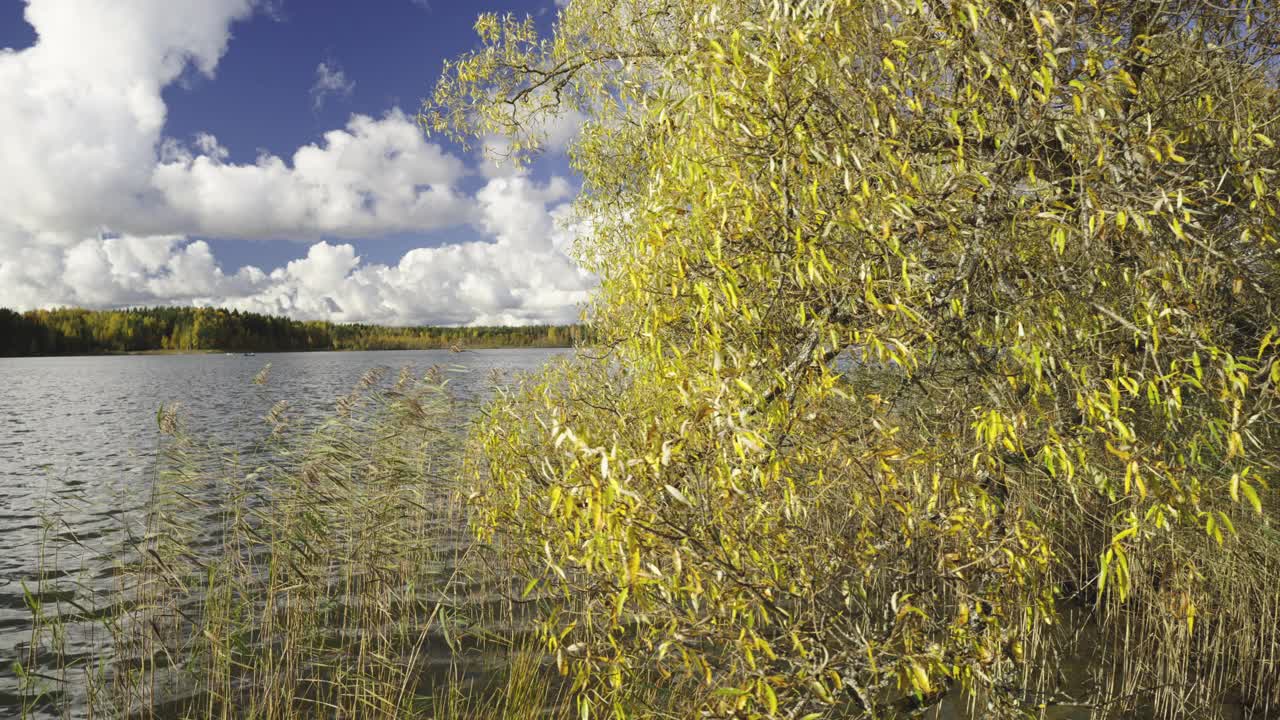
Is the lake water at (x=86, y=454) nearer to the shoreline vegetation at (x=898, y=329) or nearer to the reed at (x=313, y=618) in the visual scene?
the reed at (x=313, y=618)

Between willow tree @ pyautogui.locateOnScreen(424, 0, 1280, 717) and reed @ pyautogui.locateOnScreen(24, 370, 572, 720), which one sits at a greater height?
willow tree @ pyautogui.locateOnScreen(424, 0, 1280, 717)

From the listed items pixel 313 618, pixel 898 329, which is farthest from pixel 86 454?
pixel 898 329

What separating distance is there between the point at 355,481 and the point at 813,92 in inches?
261

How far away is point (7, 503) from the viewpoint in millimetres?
13500

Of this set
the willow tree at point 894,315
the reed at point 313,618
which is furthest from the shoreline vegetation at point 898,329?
the reed at point 313,618

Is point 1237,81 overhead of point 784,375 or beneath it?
overhead

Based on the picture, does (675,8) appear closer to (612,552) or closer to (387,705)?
(612,552)

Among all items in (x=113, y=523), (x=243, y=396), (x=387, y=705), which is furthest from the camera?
(x=243, y=396)

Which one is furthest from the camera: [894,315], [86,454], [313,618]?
[86,454]

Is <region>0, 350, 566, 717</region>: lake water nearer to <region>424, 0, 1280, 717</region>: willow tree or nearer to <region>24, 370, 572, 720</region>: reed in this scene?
<region>24, 370, 572, 720</region>: reed

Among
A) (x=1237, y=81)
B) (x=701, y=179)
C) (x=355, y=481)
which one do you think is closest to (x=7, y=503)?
(x=355, y=481)

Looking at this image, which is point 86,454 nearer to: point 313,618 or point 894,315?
point 313,618

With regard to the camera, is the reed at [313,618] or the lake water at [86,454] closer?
the reed at [313,618]

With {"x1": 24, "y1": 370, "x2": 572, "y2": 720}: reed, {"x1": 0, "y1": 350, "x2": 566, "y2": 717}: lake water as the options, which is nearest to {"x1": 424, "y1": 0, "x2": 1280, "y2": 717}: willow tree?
{"x1": 24, "y1": 370, "x2": 572, "y2": 720}: reed
